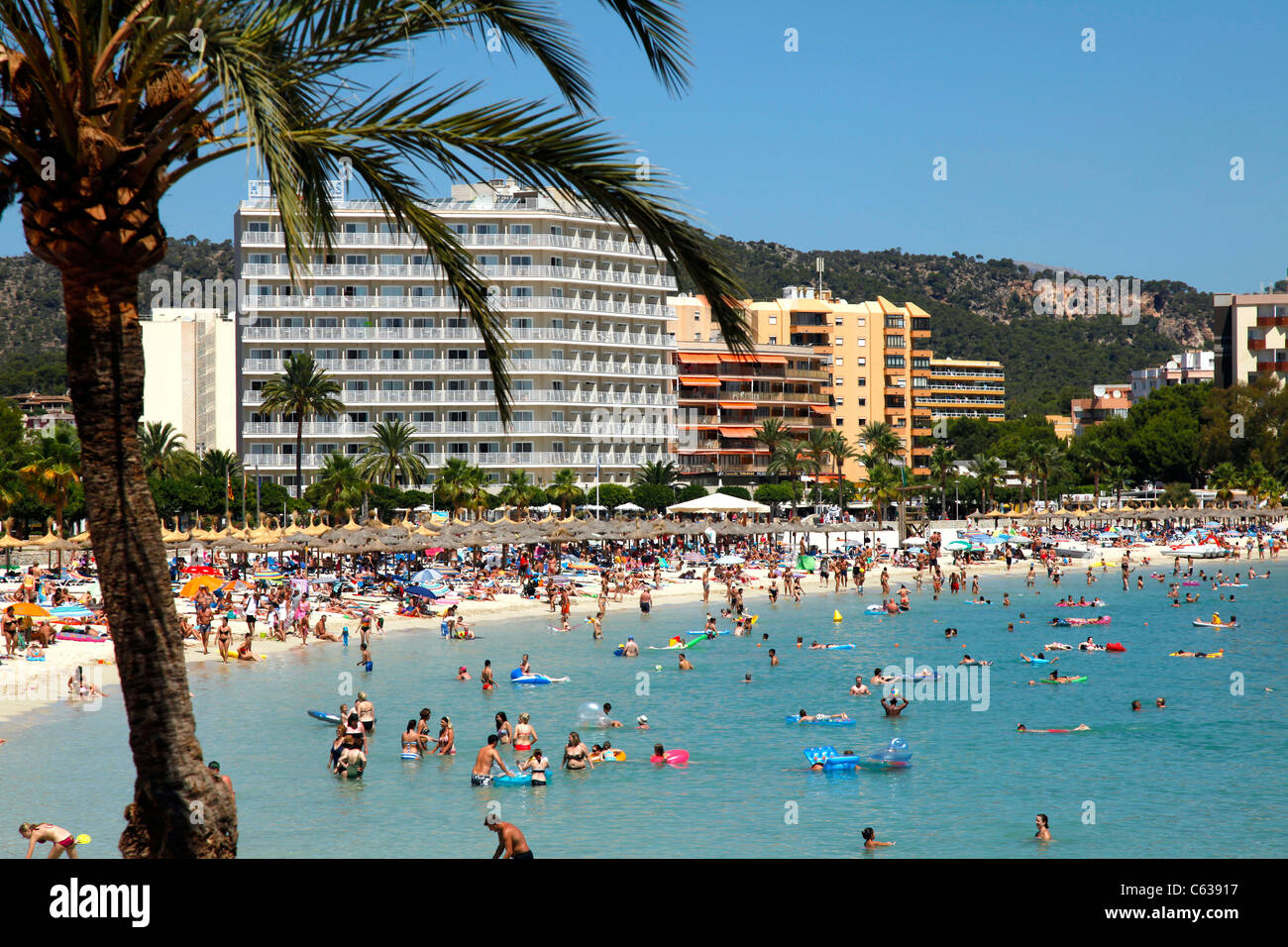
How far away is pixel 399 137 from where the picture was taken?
646cm

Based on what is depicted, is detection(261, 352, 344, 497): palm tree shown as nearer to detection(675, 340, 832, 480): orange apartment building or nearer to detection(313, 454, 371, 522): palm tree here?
detection(313, 454, 371, 522): palm tree

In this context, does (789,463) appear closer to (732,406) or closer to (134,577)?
(732,406)

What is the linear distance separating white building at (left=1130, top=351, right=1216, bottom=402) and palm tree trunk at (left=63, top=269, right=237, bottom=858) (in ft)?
558

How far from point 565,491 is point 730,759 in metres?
52.7

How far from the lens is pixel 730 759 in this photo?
26344 mm

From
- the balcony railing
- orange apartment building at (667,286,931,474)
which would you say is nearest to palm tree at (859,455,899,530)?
orange apartment building at (667,286,931,474)

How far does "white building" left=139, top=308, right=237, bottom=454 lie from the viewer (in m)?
96.6

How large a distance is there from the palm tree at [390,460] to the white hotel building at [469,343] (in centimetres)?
630

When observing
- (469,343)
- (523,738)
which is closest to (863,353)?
(469,343)

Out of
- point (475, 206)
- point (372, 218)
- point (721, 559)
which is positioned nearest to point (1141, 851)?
point (721, 559)

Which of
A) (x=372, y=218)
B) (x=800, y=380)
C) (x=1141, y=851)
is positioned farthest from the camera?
(x=800, y=380)

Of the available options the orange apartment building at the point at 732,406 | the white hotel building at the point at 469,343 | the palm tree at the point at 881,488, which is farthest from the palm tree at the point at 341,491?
the palm tree at the point at 881,488
